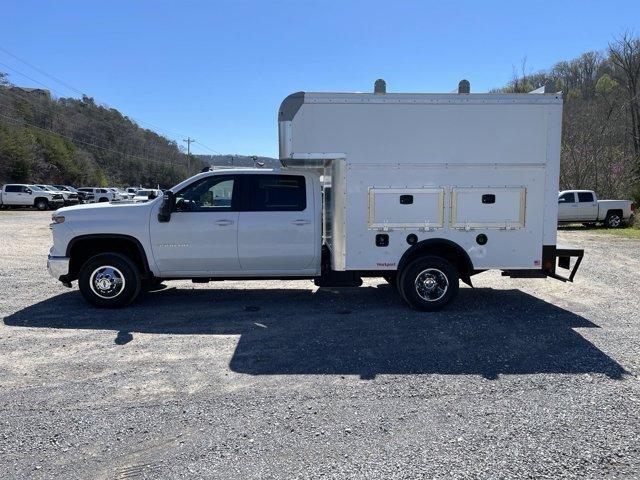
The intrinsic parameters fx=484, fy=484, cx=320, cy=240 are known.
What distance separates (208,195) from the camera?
6.88m

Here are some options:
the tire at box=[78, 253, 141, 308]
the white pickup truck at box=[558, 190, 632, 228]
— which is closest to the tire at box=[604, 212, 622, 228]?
the white pickup truck at box=[558, 190, 632, 228]

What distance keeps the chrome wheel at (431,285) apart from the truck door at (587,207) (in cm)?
→ 1816

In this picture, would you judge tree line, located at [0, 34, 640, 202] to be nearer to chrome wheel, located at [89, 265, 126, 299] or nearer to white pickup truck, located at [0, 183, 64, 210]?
chrome wheel, located at [89, 265, 126, 299]

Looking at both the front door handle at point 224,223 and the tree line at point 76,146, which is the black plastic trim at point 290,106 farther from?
the tree line at point 76,146

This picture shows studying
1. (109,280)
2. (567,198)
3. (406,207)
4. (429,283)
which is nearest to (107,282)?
(109,280)

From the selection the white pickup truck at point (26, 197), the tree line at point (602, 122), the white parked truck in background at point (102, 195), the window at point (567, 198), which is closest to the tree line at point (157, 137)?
the tree line at point (602, 122)

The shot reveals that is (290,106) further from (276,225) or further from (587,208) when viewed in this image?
(587,208)

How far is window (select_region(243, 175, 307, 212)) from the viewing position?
6895 mm

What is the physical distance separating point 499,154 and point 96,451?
5.59 metres

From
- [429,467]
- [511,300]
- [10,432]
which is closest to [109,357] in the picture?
[10,432]

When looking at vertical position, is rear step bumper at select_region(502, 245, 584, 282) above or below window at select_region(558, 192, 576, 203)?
below

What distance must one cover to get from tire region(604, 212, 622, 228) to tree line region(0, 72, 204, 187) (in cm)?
5556

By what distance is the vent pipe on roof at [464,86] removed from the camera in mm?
6430

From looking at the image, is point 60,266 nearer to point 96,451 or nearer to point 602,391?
point 96,451
